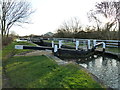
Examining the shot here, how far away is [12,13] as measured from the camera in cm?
2052

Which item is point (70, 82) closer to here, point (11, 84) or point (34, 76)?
point (34, 76)

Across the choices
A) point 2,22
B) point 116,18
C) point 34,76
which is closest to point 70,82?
point 34,76

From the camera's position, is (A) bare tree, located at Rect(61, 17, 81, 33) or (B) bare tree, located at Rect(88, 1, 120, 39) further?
(A) bare tree, located at Rect(61, 17, 81, 33)

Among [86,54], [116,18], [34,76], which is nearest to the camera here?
[34,76]

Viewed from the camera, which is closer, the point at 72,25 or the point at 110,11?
the point at 110,11

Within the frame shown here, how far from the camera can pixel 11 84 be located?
3.61 m

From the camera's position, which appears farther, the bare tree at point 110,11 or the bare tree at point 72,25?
the bare tree at point 72,25

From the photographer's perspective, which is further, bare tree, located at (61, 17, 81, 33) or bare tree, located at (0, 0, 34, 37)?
bare tree, located at (61, 17, 81, 33)

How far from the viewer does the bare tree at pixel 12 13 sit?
61.2 feet

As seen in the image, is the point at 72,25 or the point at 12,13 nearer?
the point at 12,13

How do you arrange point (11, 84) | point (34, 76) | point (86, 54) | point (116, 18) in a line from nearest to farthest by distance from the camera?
point (11, 84), point (34, 76), point (86, 54), point (116, 18)

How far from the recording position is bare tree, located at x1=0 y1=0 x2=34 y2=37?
1866 centimetres

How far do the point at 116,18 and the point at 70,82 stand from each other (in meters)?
15.2

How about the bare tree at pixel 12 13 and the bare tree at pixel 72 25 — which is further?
the bare tree at pixel 72 25
